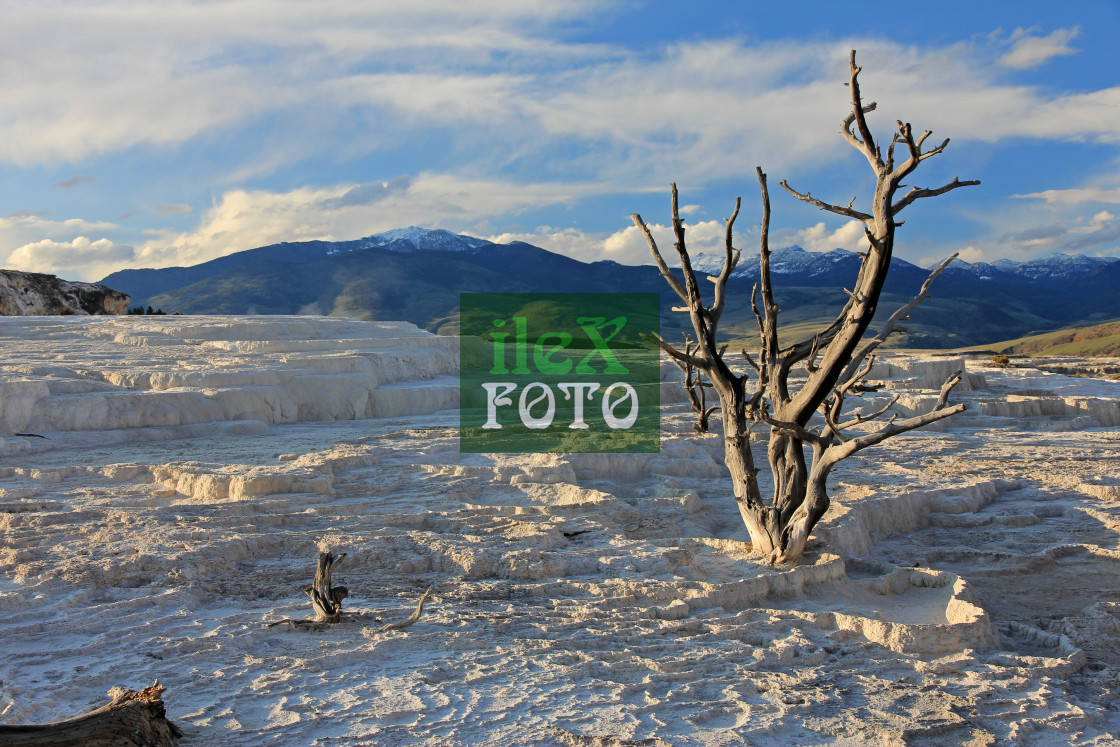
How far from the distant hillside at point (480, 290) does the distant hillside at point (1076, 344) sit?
1589 cm

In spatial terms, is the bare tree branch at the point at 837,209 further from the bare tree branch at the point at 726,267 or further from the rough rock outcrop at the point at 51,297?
the rough rock outcrop at the point at 51,297

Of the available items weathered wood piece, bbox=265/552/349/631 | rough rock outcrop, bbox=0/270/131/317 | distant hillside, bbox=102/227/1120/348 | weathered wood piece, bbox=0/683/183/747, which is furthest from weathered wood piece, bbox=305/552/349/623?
distant hillside, bbox=102/227/1120/348

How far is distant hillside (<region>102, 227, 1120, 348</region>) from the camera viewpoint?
333 ft

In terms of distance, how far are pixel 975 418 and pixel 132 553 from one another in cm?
1293

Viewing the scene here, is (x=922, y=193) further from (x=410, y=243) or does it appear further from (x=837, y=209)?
(x=410, y=243)

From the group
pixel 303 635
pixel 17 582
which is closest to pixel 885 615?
pixel 303 635

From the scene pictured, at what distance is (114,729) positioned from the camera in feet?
9.23

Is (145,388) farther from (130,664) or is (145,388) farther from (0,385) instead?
(130,664)

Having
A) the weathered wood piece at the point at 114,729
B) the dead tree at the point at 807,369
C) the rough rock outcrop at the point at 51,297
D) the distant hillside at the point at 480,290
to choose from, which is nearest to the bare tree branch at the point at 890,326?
the dead tree at the point at 807,369

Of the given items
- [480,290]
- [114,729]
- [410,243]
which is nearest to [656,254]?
[114,729]

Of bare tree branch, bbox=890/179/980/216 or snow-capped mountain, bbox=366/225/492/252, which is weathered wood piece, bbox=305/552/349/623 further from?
snow-capped mountain, bbox=366/225/492/252

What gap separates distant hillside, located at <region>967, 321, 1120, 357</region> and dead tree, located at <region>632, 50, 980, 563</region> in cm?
4469

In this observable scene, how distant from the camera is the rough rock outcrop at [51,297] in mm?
22953

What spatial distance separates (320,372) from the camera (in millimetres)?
13141
